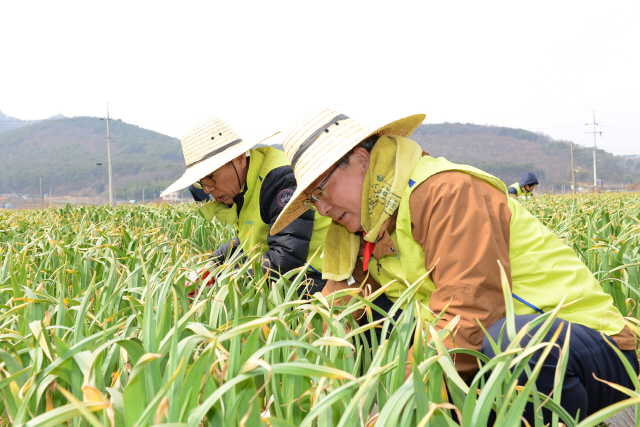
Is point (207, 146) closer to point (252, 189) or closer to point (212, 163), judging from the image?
point (212, 163)

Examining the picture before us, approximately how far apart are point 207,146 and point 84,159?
455 ft

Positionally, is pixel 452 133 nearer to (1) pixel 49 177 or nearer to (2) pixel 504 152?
(2) pixel 504 152

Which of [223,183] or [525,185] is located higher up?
[223,183]

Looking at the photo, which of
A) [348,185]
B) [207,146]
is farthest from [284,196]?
[348,185]

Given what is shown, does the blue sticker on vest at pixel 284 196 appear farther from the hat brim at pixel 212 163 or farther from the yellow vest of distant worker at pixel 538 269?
the yellow vest of distant worker at pixel 538 269

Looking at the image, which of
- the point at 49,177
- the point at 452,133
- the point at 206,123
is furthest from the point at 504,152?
the point at 206,123

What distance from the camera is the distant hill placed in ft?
338

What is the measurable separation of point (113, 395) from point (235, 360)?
0.77 feet

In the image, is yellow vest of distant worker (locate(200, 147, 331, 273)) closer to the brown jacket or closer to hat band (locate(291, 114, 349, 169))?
hat band (locate(291, 114, 349, 169))

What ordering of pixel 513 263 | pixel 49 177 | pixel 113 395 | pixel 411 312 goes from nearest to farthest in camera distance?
pixel 113 395, pixel 411 312, pixel 513 263, pixel 49 177

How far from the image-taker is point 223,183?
2.45 m

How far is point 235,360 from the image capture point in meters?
0.86

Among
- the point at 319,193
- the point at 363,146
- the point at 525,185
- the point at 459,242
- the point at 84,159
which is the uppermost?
the point at 363,146

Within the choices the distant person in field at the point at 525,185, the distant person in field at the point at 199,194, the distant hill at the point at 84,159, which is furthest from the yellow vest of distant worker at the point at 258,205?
the distant hill at the point at 84,159
